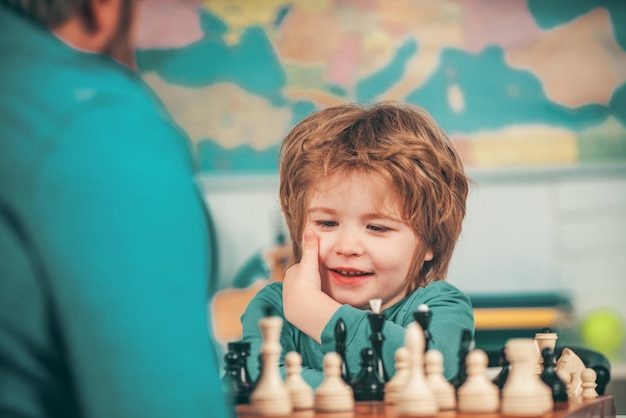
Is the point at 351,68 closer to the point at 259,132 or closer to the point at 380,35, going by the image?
the point at 380,35

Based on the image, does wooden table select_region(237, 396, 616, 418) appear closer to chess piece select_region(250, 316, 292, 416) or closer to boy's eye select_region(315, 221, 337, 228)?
chess piece select_region(250, 316, 292, 416)

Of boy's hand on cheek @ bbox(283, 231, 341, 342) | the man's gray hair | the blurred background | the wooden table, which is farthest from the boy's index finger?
the blurred background

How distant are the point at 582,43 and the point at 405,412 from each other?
13.4ft

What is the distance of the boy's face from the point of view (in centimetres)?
155

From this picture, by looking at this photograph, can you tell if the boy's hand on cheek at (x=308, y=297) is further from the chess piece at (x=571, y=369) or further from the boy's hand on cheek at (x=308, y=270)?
the chess piece at (x=571, y=369)

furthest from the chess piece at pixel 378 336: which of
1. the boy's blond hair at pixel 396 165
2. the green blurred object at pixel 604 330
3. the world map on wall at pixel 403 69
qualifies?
the world map on wall at pixel 403 69

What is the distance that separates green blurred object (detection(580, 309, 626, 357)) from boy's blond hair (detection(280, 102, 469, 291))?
2.93 meters

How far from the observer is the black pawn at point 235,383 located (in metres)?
1.22

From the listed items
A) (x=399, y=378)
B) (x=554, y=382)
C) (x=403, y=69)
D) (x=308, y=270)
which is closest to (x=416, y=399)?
(x=399, y=378)

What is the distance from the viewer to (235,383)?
1271 mm

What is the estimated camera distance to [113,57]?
887 millimetres

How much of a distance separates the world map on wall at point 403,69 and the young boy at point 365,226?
121 inches

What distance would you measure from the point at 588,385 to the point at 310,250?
48cm

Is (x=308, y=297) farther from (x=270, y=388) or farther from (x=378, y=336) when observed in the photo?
(x=270, y=388)
